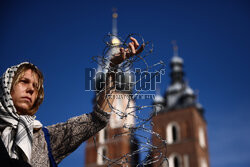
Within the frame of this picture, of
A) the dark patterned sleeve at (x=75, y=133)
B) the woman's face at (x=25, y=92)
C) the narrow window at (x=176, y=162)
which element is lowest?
the dark patterned sleeve at (x=75, y=133)

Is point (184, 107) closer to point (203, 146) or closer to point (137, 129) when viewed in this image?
point (203, 146)

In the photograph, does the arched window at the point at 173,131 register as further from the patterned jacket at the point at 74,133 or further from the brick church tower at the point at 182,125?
the patterned jacket at the point at 74,133

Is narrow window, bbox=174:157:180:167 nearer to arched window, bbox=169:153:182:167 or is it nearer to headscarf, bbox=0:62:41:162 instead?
arched window, bbox=169:153:182:167

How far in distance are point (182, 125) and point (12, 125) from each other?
1054 inches

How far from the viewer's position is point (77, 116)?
4.73ft

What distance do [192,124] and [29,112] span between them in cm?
2658

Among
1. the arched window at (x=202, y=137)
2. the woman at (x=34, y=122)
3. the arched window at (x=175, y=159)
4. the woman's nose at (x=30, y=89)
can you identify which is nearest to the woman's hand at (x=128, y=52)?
the woman at (x=34, y=122)

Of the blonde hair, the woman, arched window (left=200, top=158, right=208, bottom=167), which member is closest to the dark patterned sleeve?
the woman

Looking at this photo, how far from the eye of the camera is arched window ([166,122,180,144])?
27.0 meters

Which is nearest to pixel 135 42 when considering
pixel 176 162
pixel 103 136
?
pixel 176 162

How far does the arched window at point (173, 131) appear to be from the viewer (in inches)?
1063

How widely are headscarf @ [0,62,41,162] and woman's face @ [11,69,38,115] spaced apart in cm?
4

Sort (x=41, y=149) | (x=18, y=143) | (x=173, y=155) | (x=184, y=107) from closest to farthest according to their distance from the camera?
(x=18, y=143)
(x=41, y=149)
(x=173, y=155)
(x=184, y=107)

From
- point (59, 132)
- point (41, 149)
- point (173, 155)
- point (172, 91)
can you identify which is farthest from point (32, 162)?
point (172, 91)
